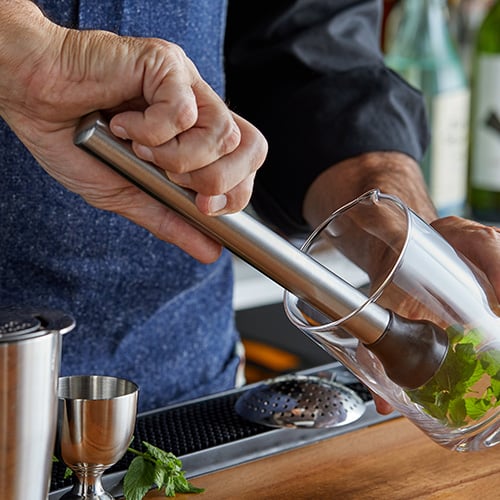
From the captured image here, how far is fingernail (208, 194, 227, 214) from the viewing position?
670 millimetres

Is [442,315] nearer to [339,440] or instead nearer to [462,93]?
[339,440]

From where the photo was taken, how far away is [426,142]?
118cm

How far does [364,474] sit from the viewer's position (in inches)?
30.5

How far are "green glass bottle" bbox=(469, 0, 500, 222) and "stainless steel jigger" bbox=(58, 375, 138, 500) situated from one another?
4.22ft

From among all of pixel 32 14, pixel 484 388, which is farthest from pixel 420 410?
pixel 32 14

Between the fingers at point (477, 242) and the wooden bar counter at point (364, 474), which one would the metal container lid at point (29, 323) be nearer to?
the wooden bar counter at point (364, 474)

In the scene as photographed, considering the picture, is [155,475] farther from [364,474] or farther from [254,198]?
[254,198]

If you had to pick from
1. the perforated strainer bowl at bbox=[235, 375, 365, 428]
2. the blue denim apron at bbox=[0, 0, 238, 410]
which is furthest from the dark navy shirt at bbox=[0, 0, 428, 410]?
the perforated strainer bowl at bbox=[235, 375, 365, 428]

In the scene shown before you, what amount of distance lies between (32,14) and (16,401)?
23 centimetres

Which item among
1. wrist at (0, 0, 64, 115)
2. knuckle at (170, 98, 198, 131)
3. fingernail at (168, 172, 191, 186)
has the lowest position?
fingernail at (168, 172, 191, 186)

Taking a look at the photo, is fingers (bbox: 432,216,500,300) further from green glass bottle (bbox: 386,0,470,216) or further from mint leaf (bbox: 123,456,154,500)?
green glass bottle (bbox: 386,0,470,216)

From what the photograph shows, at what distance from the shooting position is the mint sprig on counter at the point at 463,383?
0.68 metres

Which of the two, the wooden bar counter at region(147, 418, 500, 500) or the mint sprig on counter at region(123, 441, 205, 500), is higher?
the mint sprig on counter at region(123, 441, 205, 500)

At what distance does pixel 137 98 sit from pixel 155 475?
0.25 m
